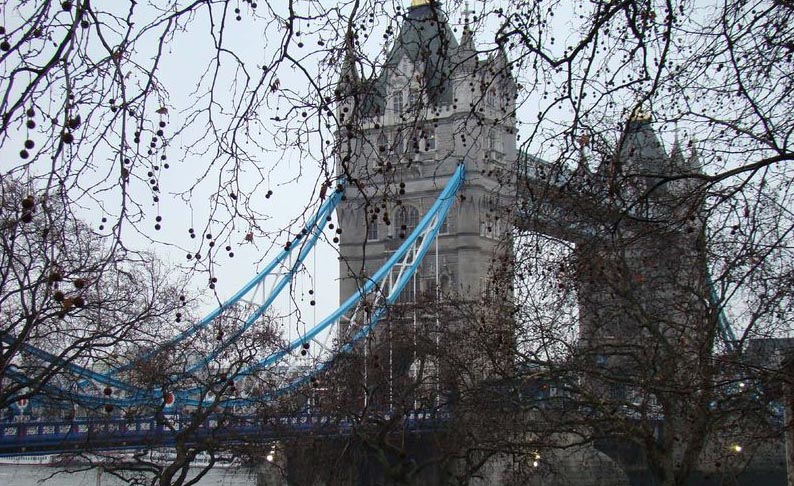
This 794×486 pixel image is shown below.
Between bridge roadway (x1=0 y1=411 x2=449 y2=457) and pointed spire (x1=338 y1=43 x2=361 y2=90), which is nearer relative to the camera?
pointed spire (x1=338 y1=43 x2=361 y2=90)

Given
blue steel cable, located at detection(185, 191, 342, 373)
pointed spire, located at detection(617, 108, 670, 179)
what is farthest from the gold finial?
blue steel cable, located at detection(185, 191, 342, 373)

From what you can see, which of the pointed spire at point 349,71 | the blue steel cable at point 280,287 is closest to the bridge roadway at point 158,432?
the blue steel cable at point 280,287

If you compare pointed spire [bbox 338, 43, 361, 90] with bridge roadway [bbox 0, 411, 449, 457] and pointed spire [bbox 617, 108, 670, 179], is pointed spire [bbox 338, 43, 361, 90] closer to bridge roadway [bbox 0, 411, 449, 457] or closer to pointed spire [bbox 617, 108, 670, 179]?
pointed spire [bbox 617, 108, 670, 179]

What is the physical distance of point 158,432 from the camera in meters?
18.0

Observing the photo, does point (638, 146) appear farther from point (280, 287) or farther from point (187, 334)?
point (280, 287)

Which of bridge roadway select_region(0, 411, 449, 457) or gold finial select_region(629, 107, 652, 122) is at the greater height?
bridge roadway select_region(0, 411, 449, 457)

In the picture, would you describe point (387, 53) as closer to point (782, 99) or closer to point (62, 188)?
point (62, 188)

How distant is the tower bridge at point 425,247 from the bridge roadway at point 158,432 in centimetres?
7

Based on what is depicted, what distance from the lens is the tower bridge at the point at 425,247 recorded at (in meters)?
4.21

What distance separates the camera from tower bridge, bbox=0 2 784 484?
4.21 meters

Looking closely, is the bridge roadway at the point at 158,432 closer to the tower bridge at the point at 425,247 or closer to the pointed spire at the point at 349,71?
the tower bridge at the point at 425,247

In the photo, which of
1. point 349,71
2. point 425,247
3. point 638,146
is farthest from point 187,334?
point 425,247

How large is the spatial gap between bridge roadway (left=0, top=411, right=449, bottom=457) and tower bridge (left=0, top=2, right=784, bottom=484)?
73 mm

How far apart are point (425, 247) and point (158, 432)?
24889 mm
